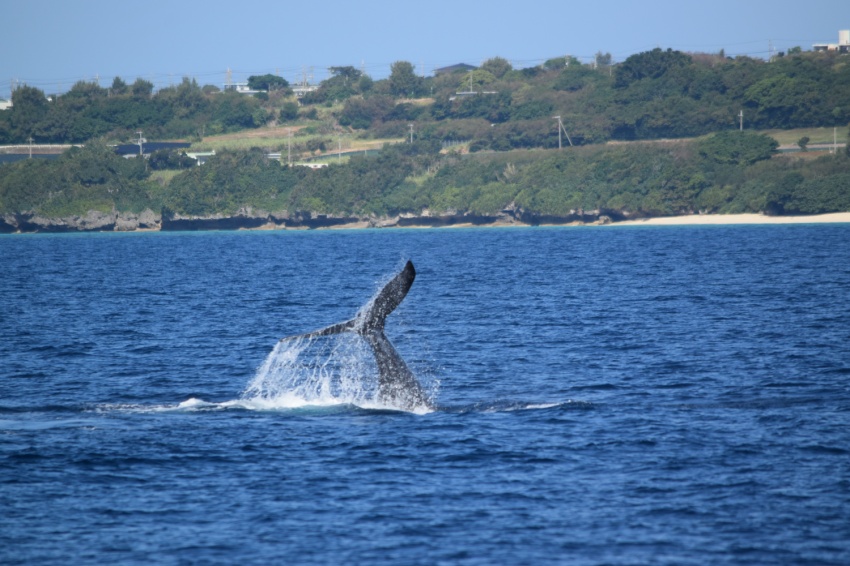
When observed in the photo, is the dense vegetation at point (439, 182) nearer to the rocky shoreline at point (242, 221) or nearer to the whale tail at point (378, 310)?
the rocky shoreline at point (242, 221)

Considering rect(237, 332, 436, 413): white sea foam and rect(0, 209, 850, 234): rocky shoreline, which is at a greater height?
rect(0, 209, 850, 234): rocky shoreline

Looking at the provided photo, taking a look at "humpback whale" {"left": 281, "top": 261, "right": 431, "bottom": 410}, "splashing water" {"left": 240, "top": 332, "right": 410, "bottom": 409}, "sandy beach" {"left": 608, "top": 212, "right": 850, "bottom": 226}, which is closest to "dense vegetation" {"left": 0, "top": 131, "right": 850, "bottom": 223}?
"sandy beach" {"left": 608, "top": 212, "right": 850, "bottom": 226}

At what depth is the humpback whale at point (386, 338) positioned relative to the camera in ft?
67.5

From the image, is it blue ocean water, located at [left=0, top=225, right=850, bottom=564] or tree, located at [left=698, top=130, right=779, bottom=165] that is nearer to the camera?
blue ocean water, located at [left=0, top=225, right=850, bottom=564]

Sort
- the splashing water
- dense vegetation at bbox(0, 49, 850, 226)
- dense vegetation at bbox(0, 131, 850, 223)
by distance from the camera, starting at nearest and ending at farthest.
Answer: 1. the splashing water
2. dense vegetation at bbox(0, 131, 850, 223)
3. dense vegetation at bbox(0, 49, 850, 226)

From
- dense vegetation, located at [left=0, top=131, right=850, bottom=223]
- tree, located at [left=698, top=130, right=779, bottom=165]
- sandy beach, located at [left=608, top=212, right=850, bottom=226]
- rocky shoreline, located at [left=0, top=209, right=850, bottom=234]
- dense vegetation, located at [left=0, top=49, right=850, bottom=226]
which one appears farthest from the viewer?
rocky shoreline, located at [left=0, top=209, right=850, bottom=234]

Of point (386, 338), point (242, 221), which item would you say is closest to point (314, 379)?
point (386, 338)

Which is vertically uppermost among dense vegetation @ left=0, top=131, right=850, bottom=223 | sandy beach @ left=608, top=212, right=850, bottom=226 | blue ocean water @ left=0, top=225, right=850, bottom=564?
dense vegetation @ left=0, top=131, right=850, bottom=223

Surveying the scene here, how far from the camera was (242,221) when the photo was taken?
18938 cm

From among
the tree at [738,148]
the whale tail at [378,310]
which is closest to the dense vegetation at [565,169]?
the tree at [738,148]

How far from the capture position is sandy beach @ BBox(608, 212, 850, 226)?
14690 centimetres

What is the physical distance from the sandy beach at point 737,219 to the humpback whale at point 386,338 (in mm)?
132203

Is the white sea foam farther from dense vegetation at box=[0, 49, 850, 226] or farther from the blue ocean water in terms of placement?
dense vegetation at box=[0, 49, 850, 226]

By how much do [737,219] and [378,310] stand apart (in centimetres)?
13897
